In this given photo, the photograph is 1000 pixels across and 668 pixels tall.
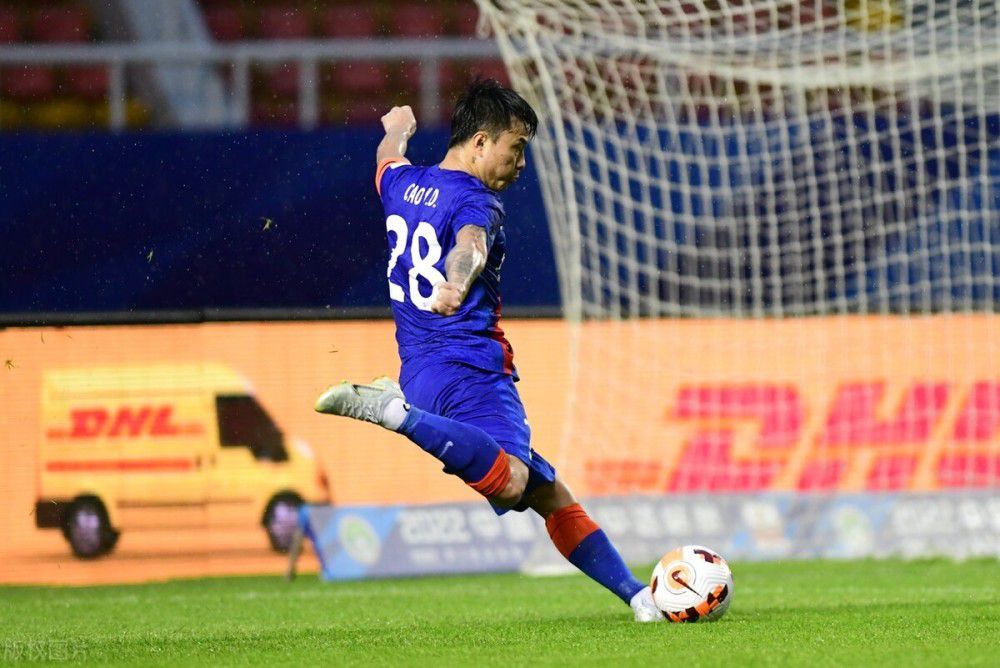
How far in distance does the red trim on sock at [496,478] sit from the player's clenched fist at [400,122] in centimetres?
139

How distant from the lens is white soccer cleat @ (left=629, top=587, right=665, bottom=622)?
551cm

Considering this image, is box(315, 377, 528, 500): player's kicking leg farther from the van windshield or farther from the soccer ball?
the van windshield

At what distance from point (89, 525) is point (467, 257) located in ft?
16.9

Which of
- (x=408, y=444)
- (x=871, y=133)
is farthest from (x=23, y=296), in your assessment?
(x=871, y=133)

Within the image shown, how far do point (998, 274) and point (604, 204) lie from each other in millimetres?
2603

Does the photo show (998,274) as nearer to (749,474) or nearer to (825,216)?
(825,216)

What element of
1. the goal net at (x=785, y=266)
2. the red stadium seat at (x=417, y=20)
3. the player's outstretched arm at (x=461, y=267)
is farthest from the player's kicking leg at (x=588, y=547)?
the red stadium seat at (x=417, y=20)

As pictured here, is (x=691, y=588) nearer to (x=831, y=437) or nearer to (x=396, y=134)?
(x=396, y=134)

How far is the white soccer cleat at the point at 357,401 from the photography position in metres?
4.95

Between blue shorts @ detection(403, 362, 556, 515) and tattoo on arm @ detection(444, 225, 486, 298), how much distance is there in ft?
1.55

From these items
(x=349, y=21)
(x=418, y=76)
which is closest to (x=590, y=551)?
(x=418, y=76)

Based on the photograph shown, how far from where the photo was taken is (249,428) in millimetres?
9805

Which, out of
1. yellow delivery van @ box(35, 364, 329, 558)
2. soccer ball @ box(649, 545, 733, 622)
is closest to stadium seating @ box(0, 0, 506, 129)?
yellow delivery van @ box(35, 364, 329, 558)

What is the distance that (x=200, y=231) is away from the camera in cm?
1054
